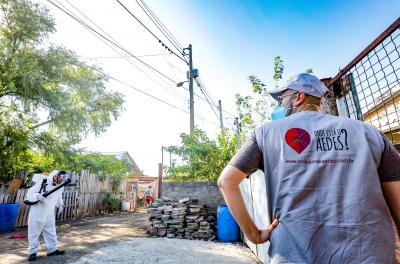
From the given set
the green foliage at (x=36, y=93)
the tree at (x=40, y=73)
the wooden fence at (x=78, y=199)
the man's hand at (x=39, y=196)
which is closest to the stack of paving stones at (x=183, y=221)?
the man's hand at (x=39, y=196)

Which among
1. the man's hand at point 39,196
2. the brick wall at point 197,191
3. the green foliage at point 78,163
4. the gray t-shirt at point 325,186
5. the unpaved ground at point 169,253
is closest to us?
the gray t-shirt at point 325,186

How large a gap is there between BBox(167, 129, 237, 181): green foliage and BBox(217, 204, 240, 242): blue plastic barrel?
289cm

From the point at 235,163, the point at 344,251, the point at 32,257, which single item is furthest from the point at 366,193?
the point at 32,257

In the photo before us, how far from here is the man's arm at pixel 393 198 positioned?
119 cm

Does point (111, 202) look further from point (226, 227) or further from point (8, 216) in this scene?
point (226, 227)

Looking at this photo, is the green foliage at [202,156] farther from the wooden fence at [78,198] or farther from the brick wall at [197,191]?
the wooden fence at [78,198]

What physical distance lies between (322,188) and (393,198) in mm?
385

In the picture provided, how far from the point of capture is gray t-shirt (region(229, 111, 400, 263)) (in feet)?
3.47

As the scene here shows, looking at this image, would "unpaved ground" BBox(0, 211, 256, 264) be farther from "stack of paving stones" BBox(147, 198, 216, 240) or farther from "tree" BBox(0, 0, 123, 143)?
"tree" BBox(0, 0, 123, 143)

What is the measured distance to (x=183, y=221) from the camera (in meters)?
7.97

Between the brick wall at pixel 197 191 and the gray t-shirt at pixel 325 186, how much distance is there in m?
7.94

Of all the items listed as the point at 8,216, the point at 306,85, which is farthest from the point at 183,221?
the point at 306,85

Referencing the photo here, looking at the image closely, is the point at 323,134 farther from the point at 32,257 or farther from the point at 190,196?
the point at 190,196

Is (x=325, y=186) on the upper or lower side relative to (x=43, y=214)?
upper
